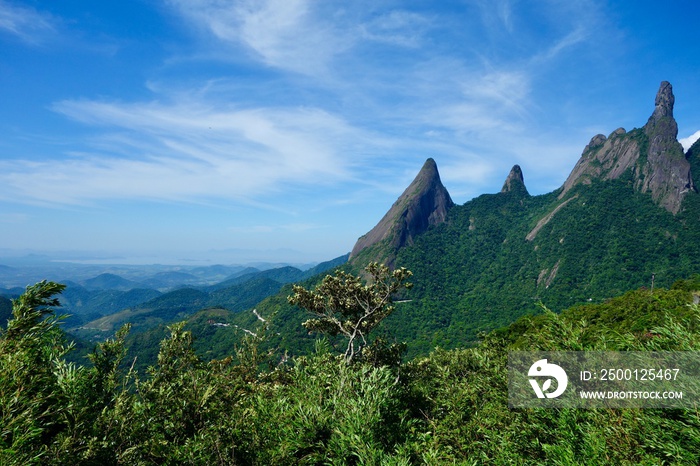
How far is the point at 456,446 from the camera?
13.5m

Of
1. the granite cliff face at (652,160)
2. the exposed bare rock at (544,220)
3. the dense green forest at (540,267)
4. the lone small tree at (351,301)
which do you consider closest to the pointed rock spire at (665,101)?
the granite cliff face at (652,160)

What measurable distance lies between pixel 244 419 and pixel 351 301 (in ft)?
37.4

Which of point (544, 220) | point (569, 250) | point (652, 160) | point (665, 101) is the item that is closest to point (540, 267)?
point (569, 250)

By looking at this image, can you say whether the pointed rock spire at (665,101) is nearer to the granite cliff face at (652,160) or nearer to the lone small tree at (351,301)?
the granite cliff face at (652,160)

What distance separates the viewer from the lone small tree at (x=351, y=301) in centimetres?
2027

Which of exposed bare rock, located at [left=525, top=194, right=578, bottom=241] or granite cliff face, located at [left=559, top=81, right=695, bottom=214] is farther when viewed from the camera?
exposed bare rock, located at [left=525, top=194, right=578, bottom=241]

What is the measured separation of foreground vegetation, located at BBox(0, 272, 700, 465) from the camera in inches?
260

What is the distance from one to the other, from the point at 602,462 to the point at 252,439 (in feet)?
31.7

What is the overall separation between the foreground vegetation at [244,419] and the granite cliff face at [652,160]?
560 ft

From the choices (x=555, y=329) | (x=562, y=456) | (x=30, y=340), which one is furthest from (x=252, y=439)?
(x=555, y=329)

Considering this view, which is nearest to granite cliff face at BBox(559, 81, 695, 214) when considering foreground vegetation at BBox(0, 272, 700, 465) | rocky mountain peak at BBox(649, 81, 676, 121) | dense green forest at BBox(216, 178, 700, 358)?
rocky mountain peak at BBox(649, 81, 676, 121)

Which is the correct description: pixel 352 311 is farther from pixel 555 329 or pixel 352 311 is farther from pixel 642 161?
pixel 642 161

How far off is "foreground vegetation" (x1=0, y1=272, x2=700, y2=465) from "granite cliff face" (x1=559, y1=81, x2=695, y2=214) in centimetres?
17059

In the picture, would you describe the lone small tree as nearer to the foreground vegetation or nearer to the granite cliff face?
the foreground vegetation
